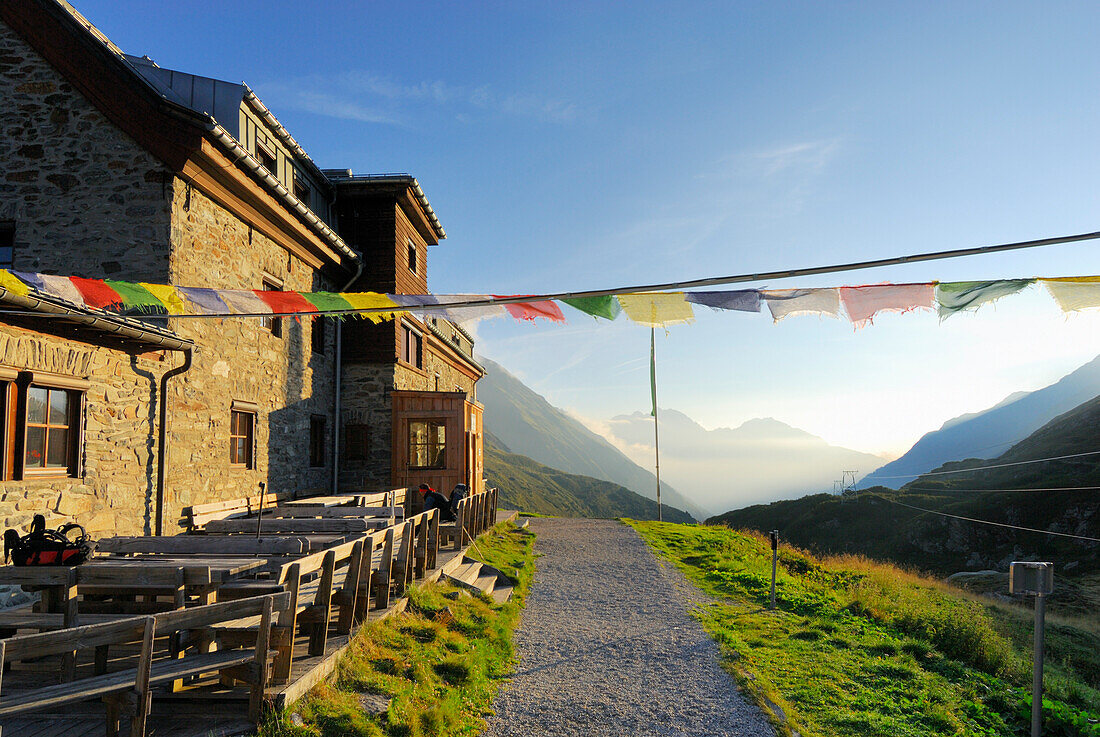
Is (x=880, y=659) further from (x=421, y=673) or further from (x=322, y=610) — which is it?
(x=322, y=610)

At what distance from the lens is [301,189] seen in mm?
15867

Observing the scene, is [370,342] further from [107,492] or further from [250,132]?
[107,492]

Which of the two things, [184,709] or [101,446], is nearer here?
[184,709]

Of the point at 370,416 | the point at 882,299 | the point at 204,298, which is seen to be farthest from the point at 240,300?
the point at 370,416

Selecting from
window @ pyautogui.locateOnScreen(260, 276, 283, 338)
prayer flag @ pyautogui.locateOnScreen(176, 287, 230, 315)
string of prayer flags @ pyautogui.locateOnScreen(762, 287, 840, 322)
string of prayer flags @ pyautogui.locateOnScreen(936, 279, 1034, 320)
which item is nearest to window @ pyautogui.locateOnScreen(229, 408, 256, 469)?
window @ pyautogui.locateOnScreen(260, 276, 283, 338)

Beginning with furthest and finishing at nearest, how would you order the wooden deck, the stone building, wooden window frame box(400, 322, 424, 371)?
wooden window frame box(400, 322, 424, 371)
the stone building
the wooden deck

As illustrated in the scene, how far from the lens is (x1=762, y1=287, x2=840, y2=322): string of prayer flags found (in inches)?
260

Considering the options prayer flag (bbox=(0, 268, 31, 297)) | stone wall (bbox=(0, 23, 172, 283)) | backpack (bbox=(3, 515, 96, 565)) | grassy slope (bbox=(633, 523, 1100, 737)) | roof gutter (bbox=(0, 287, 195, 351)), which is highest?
stone wall (bbox=(0, 23, 172, 283))

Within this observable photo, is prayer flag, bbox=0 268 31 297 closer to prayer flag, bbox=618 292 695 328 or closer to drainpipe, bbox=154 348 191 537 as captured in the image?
drainpipe, bbox=154 348 191 537

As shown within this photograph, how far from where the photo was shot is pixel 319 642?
5734mm

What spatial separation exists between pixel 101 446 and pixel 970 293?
10158 mm

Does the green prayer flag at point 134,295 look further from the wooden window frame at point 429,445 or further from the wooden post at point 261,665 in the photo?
the wooden window frame at point 429,445

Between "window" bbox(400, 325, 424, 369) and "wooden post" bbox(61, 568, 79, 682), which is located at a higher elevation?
"window" bbox(400, 325, 424, 369)

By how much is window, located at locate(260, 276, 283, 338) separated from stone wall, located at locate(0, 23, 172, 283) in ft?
9.78
